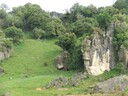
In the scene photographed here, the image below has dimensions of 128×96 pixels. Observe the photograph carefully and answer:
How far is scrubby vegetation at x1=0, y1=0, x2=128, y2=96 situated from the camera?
5700cm

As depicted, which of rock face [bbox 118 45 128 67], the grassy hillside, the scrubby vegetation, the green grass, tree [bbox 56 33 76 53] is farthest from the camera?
tree [bbox 56 33 76 53]

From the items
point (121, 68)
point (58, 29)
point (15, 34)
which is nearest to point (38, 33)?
point (58, 29)

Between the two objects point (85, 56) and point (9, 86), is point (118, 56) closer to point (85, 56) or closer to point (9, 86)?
point (85, 56)

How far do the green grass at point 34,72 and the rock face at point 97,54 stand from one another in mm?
2067

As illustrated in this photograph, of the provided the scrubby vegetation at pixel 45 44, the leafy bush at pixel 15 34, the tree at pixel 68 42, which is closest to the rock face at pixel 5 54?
the scrubby vegetation at pixel 45 44

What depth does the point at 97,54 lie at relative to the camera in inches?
2499

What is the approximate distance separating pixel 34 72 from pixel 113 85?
21698 millimetres

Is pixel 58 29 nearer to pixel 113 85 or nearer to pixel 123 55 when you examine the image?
pixel 123 55

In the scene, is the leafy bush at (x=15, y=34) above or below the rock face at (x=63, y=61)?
above

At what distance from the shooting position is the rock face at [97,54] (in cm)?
6288

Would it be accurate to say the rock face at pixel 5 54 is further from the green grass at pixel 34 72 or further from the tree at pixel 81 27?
the tree at pixel 81 27

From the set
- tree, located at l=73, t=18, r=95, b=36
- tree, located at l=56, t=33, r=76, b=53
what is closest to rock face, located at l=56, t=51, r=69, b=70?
tree, located at l=56, t=33, r=76, b=53

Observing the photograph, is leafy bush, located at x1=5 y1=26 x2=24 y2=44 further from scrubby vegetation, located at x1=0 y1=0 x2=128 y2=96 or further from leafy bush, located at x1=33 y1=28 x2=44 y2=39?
leafy bush, located at x1=33 y1=28 x2=44 y2=39

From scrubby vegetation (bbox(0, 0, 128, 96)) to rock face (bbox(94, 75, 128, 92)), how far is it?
1.84m
